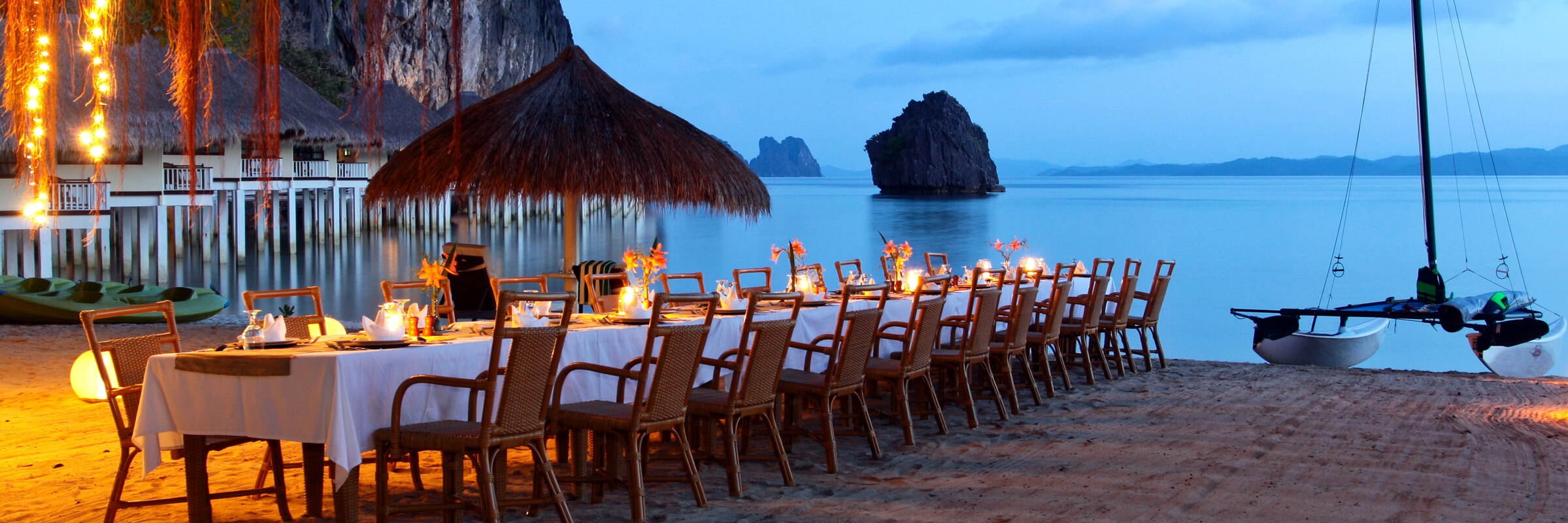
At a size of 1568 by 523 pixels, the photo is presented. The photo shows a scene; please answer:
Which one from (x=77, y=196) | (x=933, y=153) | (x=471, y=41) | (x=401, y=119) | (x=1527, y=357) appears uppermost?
(x=471, y=41)

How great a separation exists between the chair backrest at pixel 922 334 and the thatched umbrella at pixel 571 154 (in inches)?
130

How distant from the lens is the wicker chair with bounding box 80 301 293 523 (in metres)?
3.89

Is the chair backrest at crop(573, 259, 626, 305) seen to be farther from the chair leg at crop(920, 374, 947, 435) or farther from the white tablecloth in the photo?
the white tablecloth

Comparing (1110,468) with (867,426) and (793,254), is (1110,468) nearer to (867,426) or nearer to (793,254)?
(867,426)

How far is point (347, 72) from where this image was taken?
41.4 m

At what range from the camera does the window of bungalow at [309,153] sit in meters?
31.7

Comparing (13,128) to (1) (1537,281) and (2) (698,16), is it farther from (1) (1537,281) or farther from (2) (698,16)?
(1) (1537,281)

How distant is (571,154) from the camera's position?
28.0 feet

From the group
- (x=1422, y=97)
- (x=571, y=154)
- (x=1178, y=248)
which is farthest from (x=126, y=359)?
(x=1178, y=248)

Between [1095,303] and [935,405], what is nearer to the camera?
[935,405]

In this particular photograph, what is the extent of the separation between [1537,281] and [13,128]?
83.5 feet

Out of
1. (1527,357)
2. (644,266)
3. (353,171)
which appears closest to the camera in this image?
(644,266)

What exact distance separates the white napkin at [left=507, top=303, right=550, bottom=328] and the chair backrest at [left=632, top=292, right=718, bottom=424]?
31.6 inches

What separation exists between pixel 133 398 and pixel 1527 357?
439 inches
